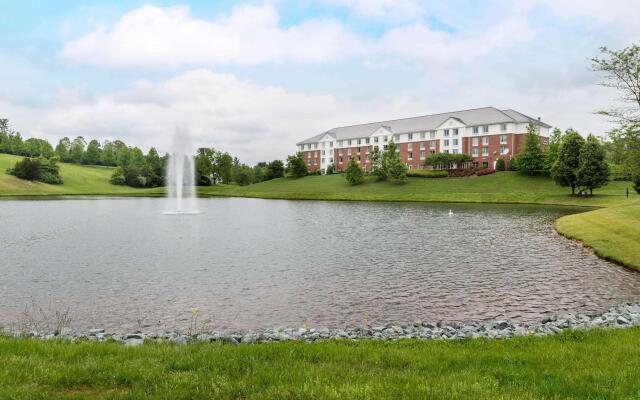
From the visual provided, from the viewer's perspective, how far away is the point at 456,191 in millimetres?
97562

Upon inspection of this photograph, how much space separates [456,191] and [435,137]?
45.9 meters

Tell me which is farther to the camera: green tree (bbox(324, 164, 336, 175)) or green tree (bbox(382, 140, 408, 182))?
green tree (bbox(324, 164, 336, 175))

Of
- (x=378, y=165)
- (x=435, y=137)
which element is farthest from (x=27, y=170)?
(x=435, y=137)

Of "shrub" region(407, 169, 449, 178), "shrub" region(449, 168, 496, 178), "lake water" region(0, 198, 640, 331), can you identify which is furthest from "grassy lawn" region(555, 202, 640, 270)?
"shrub" region(407, 169, 449, 178)

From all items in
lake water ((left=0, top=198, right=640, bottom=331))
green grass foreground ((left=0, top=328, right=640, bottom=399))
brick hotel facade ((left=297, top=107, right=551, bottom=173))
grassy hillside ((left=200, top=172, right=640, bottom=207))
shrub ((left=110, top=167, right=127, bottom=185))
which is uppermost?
brick hotel facade ((left=297, top=107, right=551, bottom=173))

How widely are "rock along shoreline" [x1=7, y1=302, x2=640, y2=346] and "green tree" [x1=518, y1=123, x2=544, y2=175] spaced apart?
3883 inches

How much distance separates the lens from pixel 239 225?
48.1 meters

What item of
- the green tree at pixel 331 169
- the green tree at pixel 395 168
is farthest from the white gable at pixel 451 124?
the green tree at pixel 331 169

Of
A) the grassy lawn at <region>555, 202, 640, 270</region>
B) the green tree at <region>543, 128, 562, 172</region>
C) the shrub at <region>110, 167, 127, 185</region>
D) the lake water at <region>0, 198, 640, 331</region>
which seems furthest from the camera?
the shrub at <region>110, 167, 127, 185</region>

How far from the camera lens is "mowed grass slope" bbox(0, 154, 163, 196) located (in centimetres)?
12875

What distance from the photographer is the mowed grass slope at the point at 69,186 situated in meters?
129

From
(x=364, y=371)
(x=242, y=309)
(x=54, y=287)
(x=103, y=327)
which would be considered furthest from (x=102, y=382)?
(x=54, y=287)

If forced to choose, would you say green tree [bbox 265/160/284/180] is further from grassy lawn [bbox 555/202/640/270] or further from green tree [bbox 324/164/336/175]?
grassy lawn [bbox 555/202/640/270]

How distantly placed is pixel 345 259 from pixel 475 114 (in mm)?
118748
